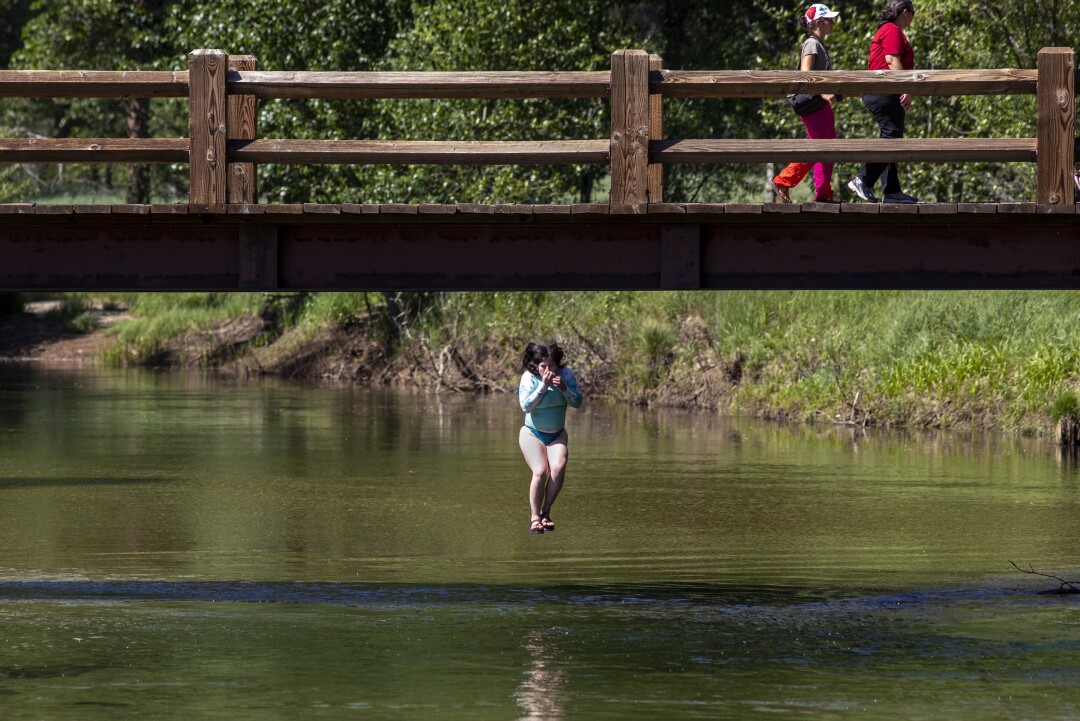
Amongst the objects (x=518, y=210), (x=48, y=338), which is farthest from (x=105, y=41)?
(x=518, y=210)

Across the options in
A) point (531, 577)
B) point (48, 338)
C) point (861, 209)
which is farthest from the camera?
point (48, 338)

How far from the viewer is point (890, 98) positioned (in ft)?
46.5

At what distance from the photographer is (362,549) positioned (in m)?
17.1

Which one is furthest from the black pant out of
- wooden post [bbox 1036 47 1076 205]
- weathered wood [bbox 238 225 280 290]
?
weathered wood [bbox 238 225 280 290]

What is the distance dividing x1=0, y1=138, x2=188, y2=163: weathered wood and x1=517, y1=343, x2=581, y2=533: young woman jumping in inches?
125

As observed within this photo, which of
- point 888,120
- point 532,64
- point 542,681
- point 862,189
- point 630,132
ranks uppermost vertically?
point 532,64

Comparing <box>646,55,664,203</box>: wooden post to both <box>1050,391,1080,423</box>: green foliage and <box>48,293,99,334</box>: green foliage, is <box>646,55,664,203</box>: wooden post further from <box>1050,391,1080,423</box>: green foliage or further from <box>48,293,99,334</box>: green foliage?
<box>48,293,99,334</box>: green foliage

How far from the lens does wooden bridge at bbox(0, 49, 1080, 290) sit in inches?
492

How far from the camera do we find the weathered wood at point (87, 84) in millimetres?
12523

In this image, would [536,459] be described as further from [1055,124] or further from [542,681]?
[1055,124]

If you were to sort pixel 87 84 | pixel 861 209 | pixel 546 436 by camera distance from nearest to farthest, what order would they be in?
pixel 861 209 < pixel 87 84 < pixel 546 436

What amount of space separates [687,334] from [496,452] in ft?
26.0

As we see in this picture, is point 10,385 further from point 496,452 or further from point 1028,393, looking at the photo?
point 1028,393

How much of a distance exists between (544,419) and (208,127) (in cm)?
363
